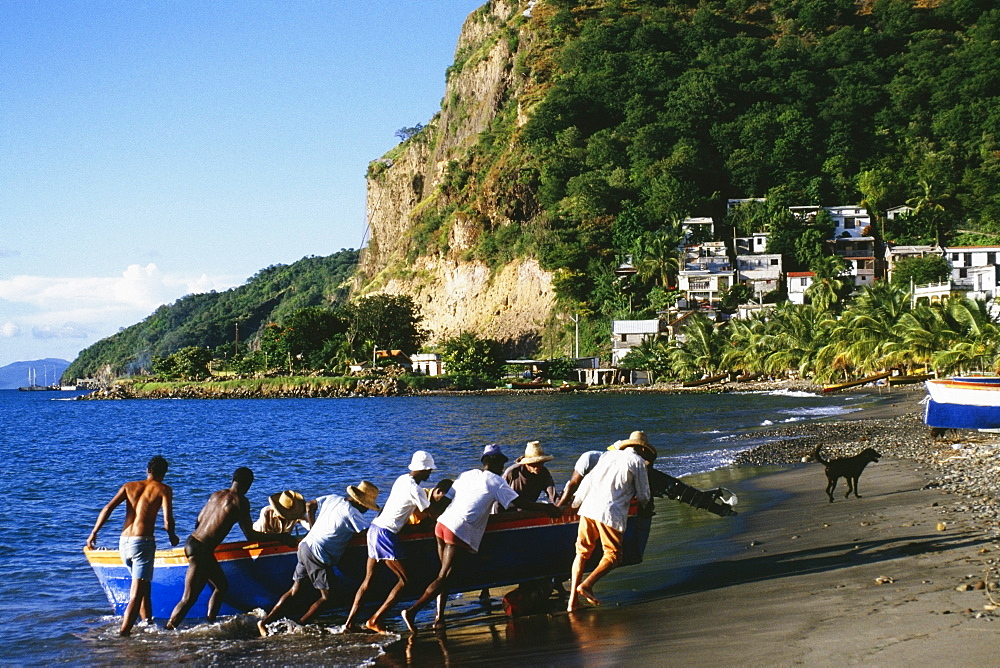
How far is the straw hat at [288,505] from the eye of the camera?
10.6 metres

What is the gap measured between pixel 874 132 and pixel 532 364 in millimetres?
51134

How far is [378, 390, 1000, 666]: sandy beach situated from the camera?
7.21 metres

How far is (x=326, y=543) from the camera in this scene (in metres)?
9.65

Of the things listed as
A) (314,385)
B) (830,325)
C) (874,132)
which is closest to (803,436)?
(830,325)

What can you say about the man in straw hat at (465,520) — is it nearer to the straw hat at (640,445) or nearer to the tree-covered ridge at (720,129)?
the straw hat at (640,445)

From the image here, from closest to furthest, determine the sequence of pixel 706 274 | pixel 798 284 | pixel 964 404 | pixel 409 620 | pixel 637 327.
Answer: pixel 409 620 → pixel 964 404 → pixel 798 284 → pixel 637 327 → pixel 706 274

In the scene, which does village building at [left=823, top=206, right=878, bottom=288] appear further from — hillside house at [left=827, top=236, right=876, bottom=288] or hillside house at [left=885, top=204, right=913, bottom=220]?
hillside house at [left=885, top=204, right=913, bottom=220]

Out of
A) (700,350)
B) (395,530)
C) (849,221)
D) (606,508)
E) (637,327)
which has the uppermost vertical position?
(849,221)

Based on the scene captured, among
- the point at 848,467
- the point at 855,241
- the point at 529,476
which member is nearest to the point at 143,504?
the point at 529,476

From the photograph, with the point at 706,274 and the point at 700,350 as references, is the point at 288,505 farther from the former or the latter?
the point at 706,274

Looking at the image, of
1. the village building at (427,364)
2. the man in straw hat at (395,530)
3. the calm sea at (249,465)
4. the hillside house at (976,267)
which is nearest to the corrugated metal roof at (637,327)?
the village building at (427,364)

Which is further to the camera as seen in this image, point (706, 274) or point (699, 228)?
point (699, 228)

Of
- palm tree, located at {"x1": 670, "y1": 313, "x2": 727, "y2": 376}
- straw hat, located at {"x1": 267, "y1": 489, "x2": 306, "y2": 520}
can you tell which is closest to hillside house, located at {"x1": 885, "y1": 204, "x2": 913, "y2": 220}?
palm tree, located at {"x1": 670, "y1": 313, "x2": 727, "y2": 376}

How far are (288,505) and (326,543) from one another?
1.16 m
